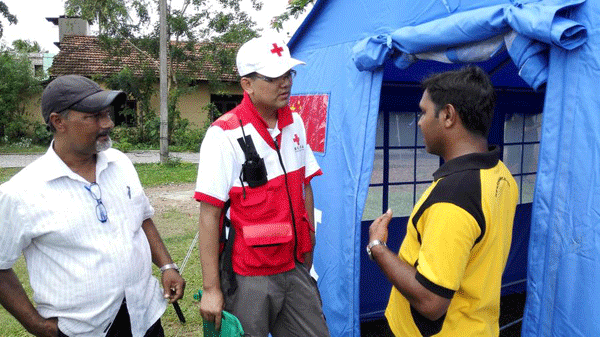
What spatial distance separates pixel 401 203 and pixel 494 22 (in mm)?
2250

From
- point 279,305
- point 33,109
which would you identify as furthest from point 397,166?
point 33,109

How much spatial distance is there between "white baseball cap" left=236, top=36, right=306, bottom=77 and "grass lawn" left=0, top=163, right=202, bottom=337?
2.30 meters

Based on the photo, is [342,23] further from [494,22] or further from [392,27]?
[494,22]

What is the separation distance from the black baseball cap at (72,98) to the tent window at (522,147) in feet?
11.5

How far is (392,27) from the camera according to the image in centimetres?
267

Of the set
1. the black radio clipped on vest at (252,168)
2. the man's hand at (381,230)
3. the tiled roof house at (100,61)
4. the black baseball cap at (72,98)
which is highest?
the tiled roof house at (100,61)

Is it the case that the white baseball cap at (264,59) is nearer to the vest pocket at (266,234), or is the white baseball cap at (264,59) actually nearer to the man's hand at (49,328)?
the vest pocket at (266,234)

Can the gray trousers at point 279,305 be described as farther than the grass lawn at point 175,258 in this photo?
No

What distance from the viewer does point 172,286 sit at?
2.09 meters

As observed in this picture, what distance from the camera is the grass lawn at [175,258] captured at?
3.66 meters

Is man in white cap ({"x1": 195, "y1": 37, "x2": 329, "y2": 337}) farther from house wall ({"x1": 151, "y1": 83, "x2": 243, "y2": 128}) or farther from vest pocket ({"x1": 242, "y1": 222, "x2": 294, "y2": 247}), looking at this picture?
house wall ({"x1": 151, "y1": 83, "x2": 243, "y2": 128})

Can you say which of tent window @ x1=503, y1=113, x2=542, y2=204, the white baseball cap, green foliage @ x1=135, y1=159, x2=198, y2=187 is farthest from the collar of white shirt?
green foliage @ x1=135, y1=159, x2=198, y2=187

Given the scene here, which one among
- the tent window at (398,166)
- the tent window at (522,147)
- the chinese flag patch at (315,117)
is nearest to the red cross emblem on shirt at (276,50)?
the chinese flag patch at (315,117)

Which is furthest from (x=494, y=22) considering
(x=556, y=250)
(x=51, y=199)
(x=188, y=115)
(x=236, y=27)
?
(x=188, y=115)
